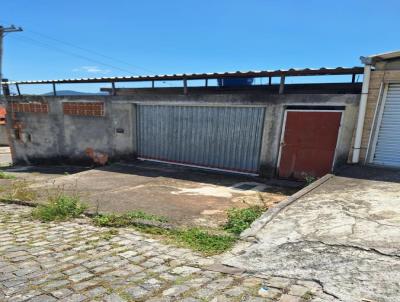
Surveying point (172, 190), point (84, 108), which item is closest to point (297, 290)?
point (172, 190)

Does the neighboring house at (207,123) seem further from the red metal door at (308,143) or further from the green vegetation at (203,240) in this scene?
the green vegetation at (203,240)

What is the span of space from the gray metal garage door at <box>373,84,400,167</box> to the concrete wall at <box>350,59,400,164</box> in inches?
7.3

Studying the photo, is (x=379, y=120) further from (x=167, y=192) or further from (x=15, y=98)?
(x=15, y=98)

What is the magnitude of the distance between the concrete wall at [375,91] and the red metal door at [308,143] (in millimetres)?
696

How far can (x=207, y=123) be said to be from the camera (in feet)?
34.6

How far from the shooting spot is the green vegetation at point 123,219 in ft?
18.4

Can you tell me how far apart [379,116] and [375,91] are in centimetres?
61

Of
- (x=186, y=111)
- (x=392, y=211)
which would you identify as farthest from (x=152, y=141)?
(x=392, y=211)

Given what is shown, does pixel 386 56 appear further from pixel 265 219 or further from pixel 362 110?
pixel 265 219

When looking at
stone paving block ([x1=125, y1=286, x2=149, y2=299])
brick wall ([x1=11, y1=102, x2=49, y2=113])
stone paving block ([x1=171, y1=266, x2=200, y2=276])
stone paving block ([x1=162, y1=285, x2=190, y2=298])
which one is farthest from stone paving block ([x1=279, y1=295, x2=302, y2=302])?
brick wall ([x1=11, y1=102, x2=49, y2=113])

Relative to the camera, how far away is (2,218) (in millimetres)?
6168

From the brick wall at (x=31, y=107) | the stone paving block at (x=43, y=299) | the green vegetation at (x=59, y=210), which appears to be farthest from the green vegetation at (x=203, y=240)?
the brick wall at (x=31, y=107)

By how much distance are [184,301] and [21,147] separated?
14474 millimetres

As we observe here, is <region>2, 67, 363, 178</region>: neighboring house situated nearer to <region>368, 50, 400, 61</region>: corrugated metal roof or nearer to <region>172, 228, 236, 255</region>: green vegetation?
<region>368, 50, 400, 61</region>: corrugated metal roof
